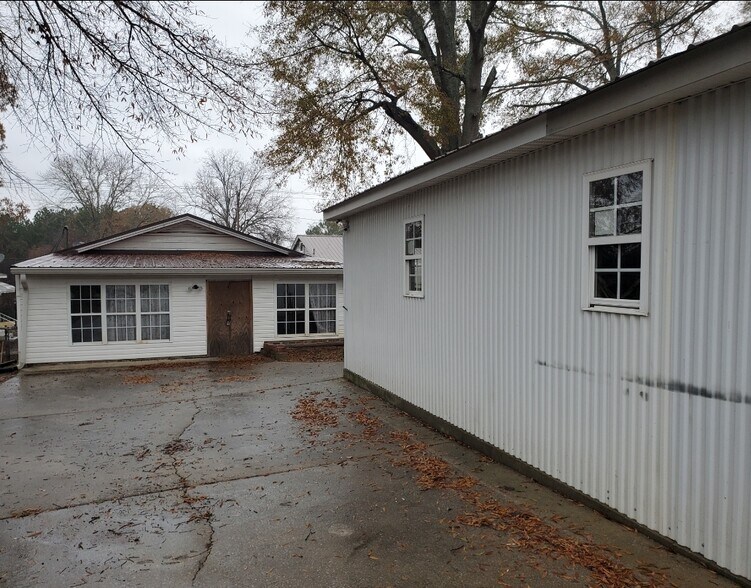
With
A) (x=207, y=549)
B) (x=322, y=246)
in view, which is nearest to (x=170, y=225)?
(x=322, y=246)

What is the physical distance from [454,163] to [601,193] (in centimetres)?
199

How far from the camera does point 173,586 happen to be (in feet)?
10.3

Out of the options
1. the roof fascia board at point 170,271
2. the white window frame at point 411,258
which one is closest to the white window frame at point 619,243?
the white window frame at point 411,258

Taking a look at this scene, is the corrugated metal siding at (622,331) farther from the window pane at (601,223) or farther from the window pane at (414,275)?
the window pane at (414,275)

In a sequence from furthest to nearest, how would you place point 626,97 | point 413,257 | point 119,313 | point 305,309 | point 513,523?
point 305,309, point 119,313, point 413,257, point 513,523, point 626,97

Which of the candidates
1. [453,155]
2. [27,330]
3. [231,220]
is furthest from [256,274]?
[231,220]

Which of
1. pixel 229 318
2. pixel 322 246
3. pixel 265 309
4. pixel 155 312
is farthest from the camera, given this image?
pixel 322 246

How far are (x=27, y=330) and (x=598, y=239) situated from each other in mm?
13881

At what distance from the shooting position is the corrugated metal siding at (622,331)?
303 centimetres

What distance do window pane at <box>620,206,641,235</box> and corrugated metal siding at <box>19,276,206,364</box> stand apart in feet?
40.5

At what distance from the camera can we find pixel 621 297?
3.81 metres

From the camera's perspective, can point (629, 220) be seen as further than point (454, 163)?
No

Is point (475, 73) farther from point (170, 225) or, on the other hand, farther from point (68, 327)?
point (68, 327)

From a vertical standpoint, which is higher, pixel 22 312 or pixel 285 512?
pixel 22 312
